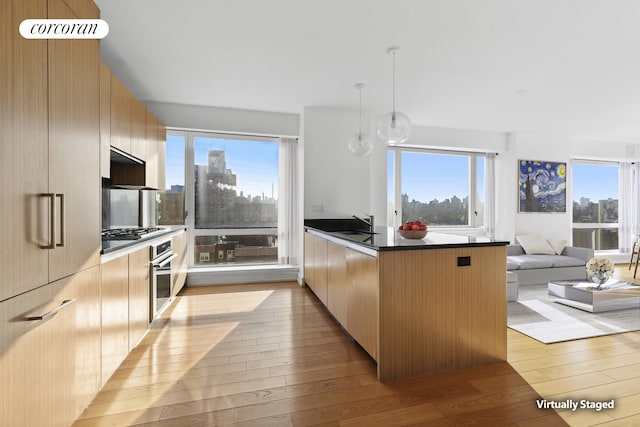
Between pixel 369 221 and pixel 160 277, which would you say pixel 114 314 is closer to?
Result: pixel 160 277

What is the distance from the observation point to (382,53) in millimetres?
2883

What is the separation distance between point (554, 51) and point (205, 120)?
4.22 meters

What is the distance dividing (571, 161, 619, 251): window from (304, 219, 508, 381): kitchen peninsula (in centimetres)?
626

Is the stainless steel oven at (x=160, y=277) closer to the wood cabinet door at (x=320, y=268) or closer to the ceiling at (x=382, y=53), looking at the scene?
the wood cabinet door at (x=320, y=268)

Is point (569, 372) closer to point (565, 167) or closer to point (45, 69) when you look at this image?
point (45, 69)

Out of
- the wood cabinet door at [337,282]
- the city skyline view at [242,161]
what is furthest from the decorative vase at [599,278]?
the city skyline view at [242,161]

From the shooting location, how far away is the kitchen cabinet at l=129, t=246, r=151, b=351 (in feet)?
7.48

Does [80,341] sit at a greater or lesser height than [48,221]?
lesser

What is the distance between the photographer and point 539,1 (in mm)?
2133

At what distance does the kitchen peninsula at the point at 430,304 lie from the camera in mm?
1944

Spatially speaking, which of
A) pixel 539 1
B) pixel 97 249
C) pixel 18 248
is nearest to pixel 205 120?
pixel 97 249

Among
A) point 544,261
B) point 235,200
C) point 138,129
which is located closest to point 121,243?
point 138,129

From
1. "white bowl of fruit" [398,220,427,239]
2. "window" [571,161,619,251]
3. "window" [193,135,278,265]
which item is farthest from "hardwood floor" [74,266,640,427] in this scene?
"window" [571,161,619,251]

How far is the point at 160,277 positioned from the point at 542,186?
22.0 feet
